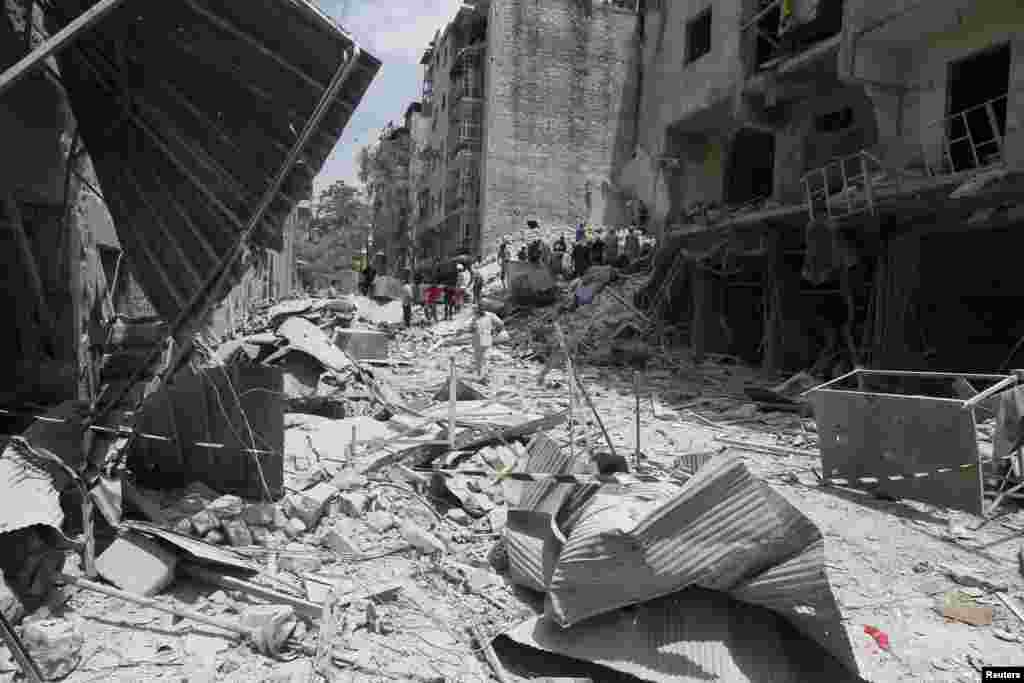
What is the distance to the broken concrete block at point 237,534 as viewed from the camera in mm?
4027

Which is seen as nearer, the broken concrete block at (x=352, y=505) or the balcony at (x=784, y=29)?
the broken concrete block at (x=352, y=505)

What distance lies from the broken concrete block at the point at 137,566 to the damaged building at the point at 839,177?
11.1 meters

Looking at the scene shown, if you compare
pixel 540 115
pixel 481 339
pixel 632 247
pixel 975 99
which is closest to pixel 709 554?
pixel 481 339

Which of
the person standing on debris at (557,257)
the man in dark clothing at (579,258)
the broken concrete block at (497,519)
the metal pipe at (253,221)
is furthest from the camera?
the person standing on debris at (557,257)

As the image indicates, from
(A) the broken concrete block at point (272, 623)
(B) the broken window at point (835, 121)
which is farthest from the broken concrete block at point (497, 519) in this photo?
(B) the broken window at point (835, 121)

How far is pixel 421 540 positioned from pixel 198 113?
3.33m

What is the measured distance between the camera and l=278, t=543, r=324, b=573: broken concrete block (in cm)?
394

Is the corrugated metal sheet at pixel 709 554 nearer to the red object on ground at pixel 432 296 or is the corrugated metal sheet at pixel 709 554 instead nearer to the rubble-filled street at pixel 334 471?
the rubble-filled street at pixel 334 471

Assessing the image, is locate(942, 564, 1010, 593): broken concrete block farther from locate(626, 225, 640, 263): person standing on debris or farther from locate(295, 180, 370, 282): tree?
locate(295, 180, 370, 282): tree

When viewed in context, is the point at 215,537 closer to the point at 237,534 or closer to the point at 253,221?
the point at 237,534

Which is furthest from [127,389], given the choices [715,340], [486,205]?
[486,205]

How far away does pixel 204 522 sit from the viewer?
4.02 metres

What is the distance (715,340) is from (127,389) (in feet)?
51.8

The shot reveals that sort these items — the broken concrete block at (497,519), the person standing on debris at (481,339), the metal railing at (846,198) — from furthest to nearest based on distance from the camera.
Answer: the person standing on debris at (481,339) → the metal railing at (846,198) → the broken concrete block at (497,519)
